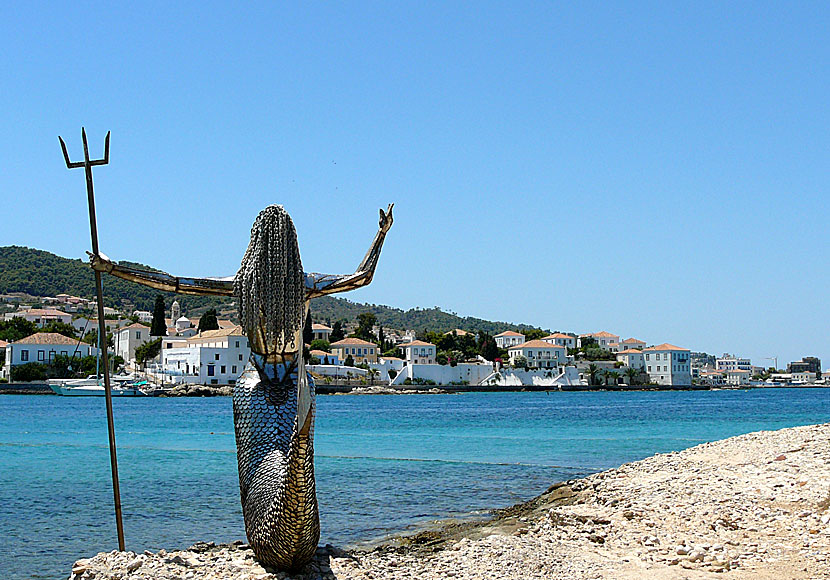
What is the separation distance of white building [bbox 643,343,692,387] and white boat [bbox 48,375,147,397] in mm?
85719

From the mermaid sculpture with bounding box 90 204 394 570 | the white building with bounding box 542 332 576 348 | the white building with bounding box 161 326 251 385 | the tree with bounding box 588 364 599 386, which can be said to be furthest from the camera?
the white building with bounding box 542 332 576 348

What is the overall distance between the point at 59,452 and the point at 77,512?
54.6 feet

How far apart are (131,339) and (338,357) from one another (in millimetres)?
30991

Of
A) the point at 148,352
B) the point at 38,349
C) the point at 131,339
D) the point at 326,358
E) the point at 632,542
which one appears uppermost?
the point at 131,339

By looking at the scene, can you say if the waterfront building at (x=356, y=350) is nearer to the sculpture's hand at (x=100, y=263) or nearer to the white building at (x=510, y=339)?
the white building at (x=510, y=339)

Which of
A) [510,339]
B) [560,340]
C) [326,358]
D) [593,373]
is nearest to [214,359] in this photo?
[326,358]

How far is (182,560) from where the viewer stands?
9.16 metres

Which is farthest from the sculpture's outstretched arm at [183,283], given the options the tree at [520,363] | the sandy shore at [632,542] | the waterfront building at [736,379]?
the waterfront building at [736,379]

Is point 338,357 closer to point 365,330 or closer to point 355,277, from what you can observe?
point 365,330

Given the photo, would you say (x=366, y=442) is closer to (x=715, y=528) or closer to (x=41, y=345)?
(x=715, y=528)

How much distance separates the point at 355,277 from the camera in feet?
28.5

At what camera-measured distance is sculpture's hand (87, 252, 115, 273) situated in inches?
323

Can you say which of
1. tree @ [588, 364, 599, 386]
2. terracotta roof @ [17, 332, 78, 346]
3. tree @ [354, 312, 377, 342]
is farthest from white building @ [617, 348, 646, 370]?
terracotta roof @ [17, 332, 78, 346]

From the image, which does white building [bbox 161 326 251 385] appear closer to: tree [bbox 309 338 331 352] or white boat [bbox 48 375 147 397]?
white boat [bbox 48 375 147 397]
